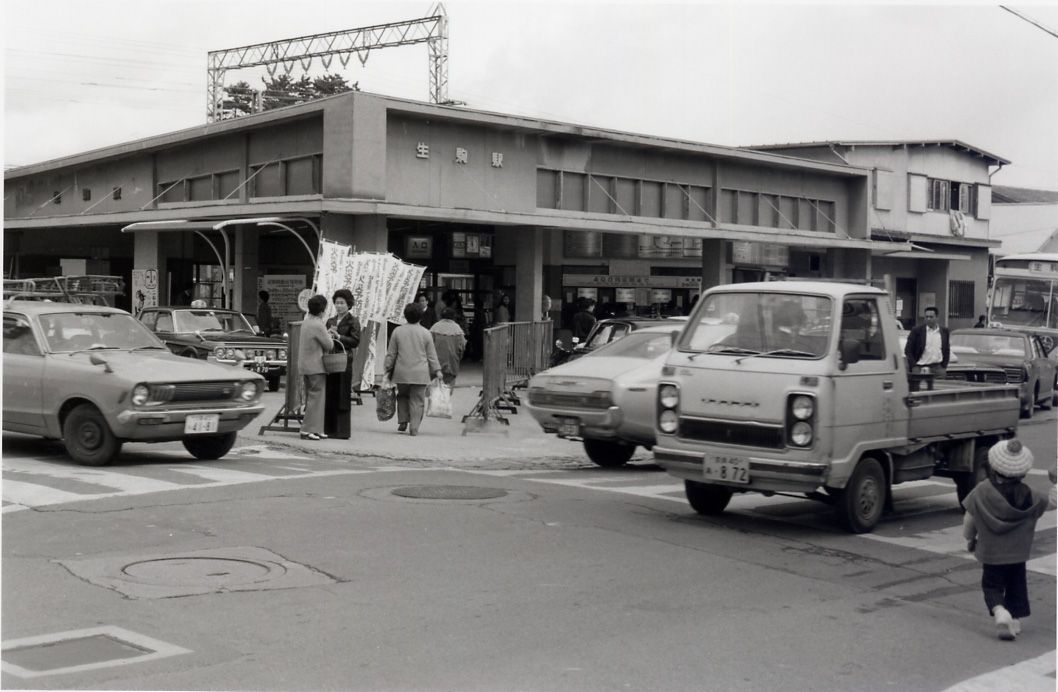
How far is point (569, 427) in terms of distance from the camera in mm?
14586

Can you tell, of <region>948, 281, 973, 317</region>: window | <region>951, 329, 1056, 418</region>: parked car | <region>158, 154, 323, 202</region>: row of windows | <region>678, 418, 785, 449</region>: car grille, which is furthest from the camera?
<region>948, 281, 973, 317</region>: window

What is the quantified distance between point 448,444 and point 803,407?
24.7 ft

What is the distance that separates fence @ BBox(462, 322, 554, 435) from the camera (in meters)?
18.3

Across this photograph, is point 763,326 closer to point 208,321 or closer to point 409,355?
point 409,355

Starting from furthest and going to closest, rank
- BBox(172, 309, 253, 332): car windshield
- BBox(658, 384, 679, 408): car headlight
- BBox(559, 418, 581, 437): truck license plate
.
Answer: BBox(172, 309, 253, 332): car windshield, BBox(559, 418, 581, 437): truck license plate, BBox(658, 384, 679, 408): car headlight

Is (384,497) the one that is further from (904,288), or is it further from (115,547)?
(904,288)

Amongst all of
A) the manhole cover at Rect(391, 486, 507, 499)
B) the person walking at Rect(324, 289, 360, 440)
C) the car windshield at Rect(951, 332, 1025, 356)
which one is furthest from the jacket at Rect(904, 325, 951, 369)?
the manhole cover at Rect(391, 486, 507, 499)

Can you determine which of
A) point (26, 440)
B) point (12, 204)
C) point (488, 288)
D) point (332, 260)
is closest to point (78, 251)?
point (12, 204)

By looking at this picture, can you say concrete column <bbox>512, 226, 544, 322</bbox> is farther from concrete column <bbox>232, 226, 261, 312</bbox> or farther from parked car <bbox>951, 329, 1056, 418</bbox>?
parked car <bbox>951, 329, 1056, 418</bbox>

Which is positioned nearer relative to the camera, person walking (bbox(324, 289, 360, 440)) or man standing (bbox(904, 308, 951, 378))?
person walking (bbox(324, 289, 360, 440))

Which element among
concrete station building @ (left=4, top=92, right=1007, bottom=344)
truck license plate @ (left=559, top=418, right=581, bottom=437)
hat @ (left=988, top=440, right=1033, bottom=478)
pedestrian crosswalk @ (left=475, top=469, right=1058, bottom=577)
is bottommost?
pedestrian crosswalk @ (left=475, top=469, right=1058, bottom=577)

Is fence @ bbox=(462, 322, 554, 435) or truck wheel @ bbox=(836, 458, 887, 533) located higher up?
fence @ bbox=(462, 322, 554, 435)

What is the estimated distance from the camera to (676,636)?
7043 millimetres

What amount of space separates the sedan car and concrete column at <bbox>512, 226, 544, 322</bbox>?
13.5 meters
